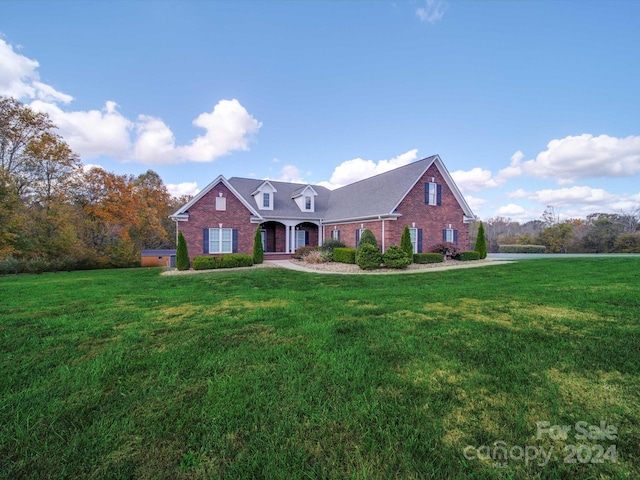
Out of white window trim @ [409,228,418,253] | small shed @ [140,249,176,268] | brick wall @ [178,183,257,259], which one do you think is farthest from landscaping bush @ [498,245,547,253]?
small shed @ [140,249,176,268]

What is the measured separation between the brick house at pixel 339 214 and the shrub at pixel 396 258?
77.7 inches

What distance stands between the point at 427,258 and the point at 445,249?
2.29 meters

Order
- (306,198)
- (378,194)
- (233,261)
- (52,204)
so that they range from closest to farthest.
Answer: (233,261)
(52,204)
(378,194)
(306,198)

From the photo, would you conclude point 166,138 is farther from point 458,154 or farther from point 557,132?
point 557,132

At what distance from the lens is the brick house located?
57.5 feet

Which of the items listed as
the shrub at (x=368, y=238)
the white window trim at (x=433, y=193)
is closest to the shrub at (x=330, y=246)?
the shrub at (x=368, y=238)

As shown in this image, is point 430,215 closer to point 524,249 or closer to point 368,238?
point 368,238

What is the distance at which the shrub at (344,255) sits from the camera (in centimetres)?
1688

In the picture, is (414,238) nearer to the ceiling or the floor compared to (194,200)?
nearer to the floor

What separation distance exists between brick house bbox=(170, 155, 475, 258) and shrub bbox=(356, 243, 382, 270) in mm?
2730

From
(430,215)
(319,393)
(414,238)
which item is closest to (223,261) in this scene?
(414,238)

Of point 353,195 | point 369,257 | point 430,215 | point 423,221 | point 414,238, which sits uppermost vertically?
point 353,195

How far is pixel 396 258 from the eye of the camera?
49.7 feet

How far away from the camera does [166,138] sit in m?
21.9
